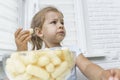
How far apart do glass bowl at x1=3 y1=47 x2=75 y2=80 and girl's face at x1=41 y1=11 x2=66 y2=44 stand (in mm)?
432

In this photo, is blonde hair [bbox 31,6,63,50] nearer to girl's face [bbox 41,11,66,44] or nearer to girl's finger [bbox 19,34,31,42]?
girl's face [bbox 41,11,66,44]

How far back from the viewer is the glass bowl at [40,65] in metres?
0.51

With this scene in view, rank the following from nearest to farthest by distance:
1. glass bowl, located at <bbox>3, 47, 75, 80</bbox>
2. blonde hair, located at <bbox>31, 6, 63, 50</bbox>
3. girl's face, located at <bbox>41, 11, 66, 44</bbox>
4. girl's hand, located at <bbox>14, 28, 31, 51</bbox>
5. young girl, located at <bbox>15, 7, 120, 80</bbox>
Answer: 1. glass bowl, located at <bbox>3, 47, 75, 80</bbox>
2. girl's hand, located at <bbox>14, 28, 31, 51</bbox>
3. young girl, located at <bbox>15, 7, 120, 80</bbox>
4. girl's face, located at <bbox>41, 11, 66, 44</bbox>
5. blonde hair, located at <bbox>31, 6, 63, 50</bbox>

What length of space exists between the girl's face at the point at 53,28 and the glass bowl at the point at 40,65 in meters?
0.43

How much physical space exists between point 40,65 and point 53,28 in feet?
1.65

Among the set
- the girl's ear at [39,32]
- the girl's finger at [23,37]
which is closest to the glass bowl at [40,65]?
the girl's finger at [23,37]

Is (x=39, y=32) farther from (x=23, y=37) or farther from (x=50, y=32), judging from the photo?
(x=23, y=37)

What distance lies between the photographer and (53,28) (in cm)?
101

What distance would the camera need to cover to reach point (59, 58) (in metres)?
0.53

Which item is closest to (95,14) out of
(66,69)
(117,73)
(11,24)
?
(11,24)

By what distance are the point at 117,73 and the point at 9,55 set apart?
0.96ft

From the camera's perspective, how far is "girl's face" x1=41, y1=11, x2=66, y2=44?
98cm

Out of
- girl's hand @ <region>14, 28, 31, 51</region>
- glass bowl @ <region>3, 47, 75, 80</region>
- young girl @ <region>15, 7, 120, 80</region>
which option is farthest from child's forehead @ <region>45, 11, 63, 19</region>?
glass bowl @ <region>3, 47, 75, 80</region>

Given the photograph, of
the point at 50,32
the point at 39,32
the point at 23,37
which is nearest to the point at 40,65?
the point at 23,37
